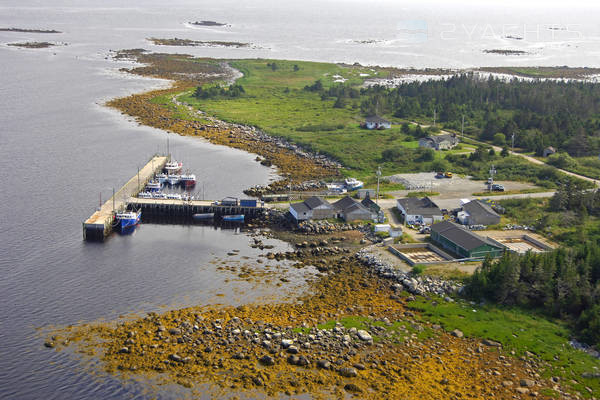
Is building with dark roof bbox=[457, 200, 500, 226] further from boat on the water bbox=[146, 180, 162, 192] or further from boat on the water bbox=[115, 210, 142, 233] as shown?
boat on the water bbox=[146, 180, 162, 192]

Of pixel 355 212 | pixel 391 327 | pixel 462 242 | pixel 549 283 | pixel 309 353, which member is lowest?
pixel 309 353

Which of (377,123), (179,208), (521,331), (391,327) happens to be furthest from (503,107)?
(391,327)

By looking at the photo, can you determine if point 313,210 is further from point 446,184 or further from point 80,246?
point 80,246

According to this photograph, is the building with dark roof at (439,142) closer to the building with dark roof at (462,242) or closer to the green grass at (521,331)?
the building with dark roof at (462,242)

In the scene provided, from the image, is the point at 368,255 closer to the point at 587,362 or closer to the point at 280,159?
the point at 587,362

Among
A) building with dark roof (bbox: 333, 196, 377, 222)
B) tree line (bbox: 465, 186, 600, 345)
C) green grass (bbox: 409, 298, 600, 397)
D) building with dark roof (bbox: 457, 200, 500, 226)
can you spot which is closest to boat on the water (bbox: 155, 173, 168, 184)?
building with dark roof (bbox: 333, 196, 377, 222)

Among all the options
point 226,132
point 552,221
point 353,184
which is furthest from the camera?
point 226,132
